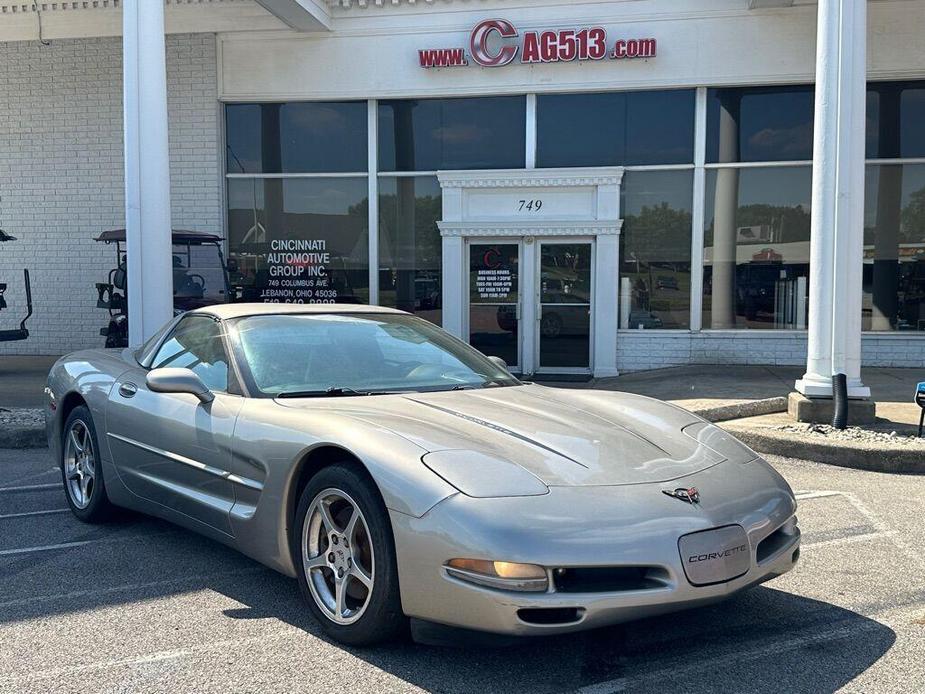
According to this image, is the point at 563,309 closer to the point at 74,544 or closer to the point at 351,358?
the point at 351,358

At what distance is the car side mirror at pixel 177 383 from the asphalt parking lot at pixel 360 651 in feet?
3.06

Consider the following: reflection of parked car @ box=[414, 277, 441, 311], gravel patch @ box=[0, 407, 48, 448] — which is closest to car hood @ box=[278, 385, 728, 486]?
gravel patch @ box=[0, 407, 48, 448]

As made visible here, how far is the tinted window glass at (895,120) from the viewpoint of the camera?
12289mm

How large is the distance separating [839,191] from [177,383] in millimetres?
6465

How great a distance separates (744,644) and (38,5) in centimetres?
1439

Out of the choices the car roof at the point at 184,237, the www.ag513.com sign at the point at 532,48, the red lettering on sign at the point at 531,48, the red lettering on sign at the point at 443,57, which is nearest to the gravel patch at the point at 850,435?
the www.ag513.com sign at the point at 532,48

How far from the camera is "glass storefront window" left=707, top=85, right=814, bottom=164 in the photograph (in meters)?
12.4

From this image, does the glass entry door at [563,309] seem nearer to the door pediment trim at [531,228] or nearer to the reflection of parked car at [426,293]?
the door pediment trim at [531,228]

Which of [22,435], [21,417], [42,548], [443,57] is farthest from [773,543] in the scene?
[443,57]

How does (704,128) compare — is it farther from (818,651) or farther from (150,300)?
(818,651)

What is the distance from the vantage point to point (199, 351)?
470 cm

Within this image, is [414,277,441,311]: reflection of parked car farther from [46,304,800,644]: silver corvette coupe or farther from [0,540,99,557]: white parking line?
[0,540,99,557]: white parking line

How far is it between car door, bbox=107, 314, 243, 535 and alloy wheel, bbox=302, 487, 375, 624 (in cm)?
57

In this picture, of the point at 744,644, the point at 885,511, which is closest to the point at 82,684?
the point at 744,644
